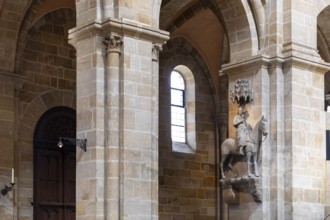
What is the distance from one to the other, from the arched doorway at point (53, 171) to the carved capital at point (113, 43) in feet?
21.5

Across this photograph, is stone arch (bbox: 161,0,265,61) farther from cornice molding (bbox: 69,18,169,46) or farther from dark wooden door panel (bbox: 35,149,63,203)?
dark wooden door panel (bbox: 35,149,63,203)

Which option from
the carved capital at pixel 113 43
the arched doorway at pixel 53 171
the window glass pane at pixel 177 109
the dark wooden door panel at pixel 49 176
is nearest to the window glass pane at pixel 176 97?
the window glass pane at pixel 177 109

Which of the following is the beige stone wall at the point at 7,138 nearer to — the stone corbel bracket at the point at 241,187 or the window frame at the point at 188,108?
the stone corbel bracket at the point at 241,187

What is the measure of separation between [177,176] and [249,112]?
646 cm

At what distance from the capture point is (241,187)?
1596 cm

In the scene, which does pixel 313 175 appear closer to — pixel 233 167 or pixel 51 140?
pixel 233 167

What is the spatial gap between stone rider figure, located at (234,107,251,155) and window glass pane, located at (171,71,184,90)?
693 cm

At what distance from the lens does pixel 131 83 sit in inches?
528

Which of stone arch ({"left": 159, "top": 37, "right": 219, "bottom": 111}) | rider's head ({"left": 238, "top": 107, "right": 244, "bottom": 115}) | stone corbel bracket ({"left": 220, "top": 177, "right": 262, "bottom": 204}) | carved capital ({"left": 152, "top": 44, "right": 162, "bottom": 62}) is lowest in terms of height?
stone corbel bracket ({"left": 220, "top": 177, "right": 262, "bottom": 204})

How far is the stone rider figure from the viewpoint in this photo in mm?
15750

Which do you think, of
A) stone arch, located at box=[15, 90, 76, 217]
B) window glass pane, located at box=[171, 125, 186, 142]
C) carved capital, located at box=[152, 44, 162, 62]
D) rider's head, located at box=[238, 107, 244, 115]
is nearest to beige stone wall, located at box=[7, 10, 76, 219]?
stone arch, located at box=[15, 90, 76, 217]

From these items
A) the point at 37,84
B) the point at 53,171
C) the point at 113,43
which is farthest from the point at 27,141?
the point at 113,43

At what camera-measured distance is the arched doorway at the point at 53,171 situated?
757 inches

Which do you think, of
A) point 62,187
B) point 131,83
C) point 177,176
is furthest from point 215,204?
point 131,83
